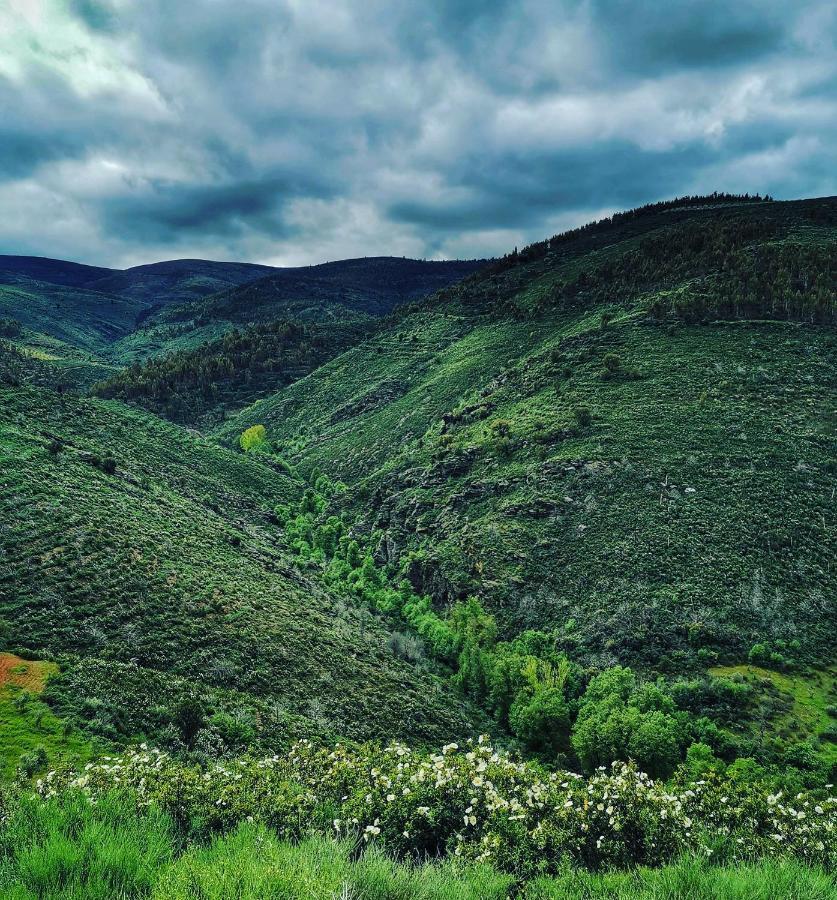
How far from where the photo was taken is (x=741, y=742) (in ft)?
130

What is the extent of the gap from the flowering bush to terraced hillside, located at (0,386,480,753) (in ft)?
57.0

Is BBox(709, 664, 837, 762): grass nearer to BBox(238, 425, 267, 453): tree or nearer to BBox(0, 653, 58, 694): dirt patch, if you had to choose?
BBox(0, 653, 58, 694): dirt patch

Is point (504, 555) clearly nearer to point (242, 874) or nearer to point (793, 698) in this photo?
point (793, 698)

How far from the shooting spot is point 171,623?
41.5 m

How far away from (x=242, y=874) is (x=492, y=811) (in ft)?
32.0

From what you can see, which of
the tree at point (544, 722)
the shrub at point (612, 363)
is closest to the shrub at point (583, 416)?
the shrub at point (612, 363)

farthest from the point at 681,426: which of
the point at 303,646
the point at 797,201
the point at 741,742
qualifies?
the point at 797,201

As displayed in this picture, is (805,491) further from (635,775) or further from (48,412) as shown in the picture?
(48,412)

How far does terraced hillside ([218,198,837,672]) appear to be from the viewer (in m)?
52.6

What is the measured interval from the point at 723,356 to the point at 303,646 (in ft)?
259

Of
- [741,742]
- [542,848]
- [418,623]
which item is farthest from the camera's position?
[418,623]

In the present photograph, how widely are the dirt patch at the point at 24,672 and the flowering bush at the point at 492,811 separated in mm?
17694

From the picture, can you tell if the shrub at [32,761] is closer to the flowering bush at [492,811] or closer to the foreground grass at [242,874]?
the flowering bush at [492,811]

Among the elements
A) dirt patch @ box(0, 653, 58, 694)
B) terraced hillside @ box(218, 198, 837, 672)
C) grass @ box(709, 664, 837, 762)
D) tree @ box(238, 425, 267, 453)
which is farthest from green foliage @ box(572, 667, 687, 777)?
tree @ box(238, 425, 267, 453)
